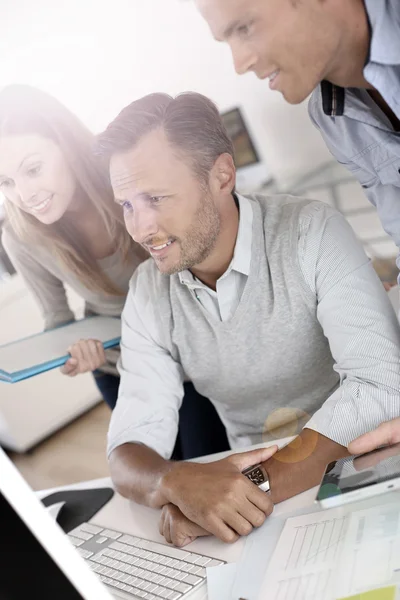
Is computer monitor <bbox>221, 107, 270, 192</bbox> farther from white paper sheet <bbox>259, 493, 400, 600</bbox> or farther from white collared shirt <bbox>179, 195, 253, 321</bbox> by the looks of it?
white paper sheet <bbox>259, 493, 400, 600</bbox>

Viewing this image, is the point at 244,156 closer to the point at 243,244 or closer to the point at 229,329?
the point at 243,244

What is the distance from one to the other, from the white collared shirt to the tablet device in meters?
0.28

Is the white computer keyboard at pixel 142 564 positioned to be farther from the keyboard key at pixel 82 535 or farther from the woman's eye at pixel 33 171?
the woman's eye at pixel 33 171

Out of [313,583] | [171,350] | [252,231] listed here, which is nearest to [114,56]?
[252,231]

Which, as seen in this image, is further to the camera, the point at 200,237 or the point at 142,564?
the point at 200,237

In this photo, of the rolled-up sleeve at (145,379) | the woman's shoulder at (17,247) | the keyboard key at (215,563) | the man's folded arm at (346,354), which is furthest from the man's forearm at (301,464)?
the woman's shoulder at (17,247)

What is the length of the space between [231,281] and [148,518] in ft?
1.16

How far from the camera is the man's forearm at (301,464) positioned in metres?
0.80

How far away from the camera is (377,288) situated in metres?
0.85

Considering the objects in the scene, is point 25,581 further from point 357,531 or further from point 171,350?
point 171,350

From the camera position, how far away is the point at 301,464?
820 millimetres

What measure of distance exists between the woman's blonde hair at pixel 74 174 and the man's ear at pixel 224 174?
5.5 inches

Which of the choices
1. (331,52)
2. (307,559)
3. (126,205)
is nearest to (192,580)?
(307,559)

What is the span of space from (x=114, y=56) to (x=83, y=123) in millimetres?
97
